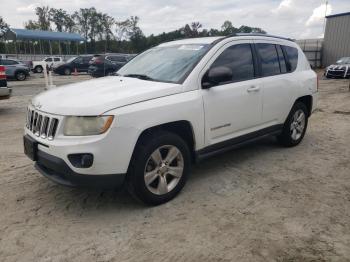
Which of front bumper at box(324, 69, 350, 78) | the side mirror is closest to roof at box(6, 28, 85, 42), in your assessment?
front bumper at box(324, 69, 350, 78)

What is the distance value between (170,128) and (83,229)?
138 centimetres

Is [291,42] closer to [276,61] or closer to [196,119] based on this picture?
[276,61]

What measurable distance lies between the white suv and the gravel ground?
413mm

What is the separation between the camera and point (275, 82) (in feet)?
16.6

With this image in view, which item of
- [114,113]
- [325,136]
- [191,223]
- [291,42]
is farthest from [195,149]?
[325,136]

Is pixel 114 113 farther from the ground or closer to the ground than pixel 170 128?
farther from the ground

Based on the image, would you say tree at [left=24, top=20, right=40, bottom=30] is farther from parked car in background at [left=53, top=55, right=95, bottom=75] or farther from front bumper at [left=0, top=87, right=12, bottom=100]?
front bumper at [left=0, top=87, right=12, bottom=100]

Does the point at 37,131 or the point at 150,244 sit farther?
the point at 37,131

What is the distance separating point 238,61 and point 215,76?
0.82 metres

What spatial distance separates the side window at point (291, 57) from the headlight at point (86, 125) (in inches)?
137

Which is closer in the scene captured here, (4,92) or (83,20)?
(4,92)

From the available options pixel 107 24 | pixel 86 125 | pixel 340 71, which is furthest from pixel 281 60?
pixel 107 24

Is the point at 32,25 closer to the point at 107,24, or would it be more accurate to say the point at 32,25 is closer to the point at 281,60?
the point at 107,24

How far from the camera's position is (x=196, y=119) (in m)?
3.91
